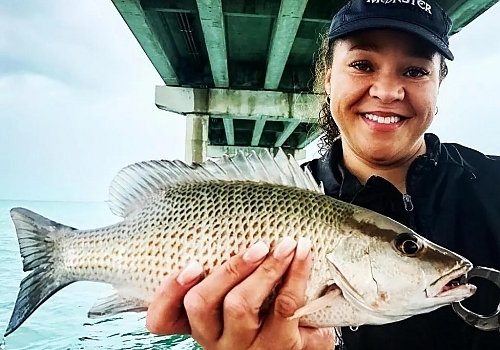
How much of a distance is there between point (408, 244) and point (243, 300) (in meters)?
0.52

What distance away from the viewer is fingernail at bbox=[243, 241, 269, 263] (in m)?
1.41

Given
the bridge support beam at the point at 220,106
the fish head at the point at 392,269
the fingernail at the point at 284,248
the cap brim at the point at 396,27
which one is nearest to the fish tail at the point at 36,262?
the fingernail at the point at 284,248

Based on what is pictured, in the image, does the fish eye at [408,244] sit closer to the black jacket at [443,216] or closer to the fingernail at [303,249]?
the fingernail at [303,249]

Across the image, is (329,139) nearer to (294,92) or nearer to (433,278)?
(433,278)

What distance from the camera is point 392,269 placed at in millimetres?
1485

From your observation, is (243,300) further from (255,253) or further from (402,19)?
(402,19)

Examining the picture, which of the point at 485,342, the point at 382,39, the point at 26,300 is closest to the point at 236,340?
the point at 26,300

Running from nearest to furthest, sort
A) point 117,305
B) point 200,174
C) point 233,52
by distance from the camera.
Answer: point 117,305 → point 200,174 → point 233,52

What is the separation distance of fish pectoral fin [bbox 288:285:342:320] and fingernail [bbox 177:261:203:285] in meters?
0.31

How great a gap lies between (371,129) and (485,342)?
3.05ft

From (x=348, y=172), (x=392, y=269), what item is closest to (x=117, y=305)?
(x=392, y=269)

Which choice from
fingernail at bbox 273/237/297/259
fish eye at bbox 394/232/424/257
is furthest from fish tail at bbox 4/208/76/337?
fish eye at bbox 394/232/424/257

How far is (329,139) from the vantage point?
284 cm

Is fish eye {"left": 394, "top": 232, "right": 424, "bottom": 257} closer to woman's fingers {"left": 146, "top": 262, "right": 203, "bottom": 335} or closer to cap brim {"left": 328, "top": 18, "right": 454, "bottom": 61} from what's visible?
woman's fingers {"left": 146, "top": 262, "right": 203, "bottom": 335}
